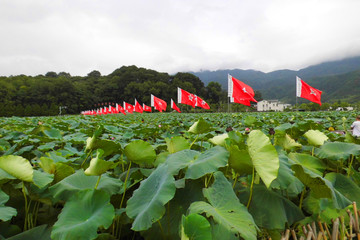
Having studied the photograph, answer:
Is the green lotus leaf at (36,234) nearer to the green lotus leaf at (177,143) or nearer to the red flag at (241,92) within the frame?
the green lotus leaf at (177,143)

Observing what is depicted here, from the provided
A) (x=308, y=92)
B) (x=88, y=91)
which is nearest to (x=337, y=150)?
(x=308, y=92)

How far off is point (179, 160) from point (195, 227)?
282 millimetres

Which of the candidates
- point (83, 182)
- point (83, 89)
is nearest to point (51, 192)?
point (83, 182)

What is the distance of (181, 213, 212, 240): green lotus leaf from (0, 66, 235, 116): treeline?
138 ft

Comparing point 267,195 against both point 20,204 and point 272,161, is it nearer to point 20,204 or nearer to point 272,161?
point 272,161

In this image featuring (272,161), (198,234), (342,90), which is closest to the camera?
(198,234)

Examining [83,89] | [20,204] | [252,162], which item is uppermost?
[83,89]

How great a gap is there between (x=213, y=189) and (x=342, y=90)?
139478mm

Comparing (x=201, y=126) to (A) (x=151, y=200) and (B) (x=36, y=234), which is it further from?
(B) (x=36, y=234)

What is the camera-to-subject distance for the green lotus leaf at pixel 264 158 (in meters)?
0.55

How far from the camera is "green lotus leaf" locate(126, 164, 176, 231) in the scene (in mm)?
494

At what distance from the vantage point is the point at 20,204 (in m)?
0.73

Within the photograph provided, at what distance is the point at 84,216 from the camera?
57 cm

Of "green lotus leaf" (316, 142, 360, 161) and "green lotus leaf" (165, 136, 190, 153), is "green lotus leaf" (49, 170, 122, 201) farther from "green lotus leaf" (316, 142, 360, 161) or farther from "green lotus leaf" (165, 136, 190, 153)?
"green lotus leaf" (316, 142, 360, 161)
